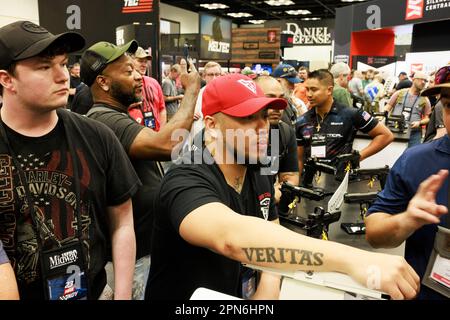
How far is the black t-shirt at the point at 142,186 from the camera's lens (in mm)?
1856

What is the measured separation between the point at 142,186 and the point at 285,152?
1083mm

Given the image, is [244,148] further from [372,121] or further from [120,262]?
[372,121]

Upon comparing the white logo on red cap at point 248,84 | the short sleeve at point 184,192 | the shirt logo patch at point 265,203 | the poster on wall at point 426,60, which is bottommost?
the shirt logo patch at point 265,203

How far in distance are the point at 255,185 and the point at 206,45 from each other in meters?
7.50

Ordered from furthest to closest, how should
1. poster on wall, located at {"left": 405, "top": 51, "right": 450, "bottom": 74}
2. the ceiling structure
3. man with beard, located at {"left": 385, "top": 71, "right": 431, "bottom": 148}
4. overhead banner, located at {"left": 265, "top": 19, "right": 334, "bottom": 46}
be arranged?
overhead banner, located at {"left": 265, "top": 19, "right": 334, "bottom": 46}
the ceiling structure
poster on wall, located at {"left": 405, "top": 51, "right": 450, "bottom": 74}
man with beard, located at {"left": 385, "top": 71, "right": 431, "bottom": 148}

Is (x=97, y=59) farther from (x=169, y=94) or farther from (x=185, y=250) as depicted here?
(x=169, y=94)

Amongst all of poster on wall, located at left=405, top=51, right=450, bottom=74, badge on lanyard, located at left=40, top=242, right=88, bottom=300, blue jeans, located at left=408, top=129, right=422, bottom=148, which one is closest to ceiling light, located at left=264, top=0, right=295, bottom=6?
poster on wall, located at left=405, top=51, right=450, bottom=74

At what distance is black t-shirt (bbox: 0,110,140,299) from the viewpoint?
1.14m

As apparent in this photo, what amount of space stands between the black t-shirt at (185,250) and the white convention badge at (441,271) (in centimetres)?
60

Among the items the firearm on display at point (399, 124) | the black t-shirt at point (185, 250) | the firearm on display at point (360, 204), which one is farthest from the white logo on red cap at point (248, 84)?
the firearm on display at point (399, 124)

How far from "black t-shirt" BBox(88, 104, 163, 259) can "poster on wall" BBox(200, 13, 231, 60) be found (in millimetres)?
6671

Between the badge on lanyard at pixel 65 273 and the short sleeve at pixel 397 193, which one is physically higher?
the short sleeve at pixel 397 193

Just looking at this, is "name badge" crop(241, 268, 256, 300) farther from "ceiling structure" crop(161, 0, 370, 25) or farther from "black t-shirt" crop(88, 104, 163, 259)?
"ceiling structure" crop(161, 0, 370, 25)

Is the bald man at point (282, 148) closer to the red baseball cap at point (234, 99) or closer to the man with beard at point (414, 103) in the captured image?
the red baseball cap at point (234, 99)
